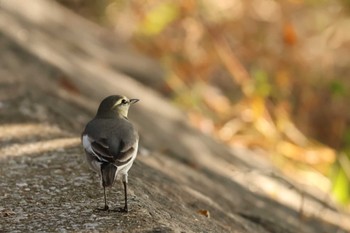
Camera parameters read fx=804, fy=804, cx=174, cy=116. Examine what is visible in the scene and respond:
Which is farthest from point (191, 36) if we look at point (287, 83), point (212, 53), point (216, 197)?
point (216, 197)

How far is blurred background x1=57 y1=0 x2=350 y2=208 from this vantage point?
384 inches

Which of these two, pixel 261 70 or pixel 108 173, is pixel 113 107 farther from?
pixel 261 70

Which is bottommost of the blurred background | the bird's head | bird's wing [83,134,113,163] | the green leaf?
bird's wing [83,134,113,163]

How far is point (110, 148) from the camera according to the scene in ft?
14.7

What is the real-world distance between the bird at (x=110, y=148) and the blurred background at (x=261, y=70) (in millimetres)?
4528

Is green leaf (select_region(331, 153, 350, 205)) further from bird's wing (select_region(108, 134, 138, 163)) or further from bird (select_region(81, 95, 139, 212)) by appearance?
bird's wing (select_region(108, 134, 138, 163))

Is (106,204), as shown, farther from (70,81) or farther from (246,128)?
(246,128)

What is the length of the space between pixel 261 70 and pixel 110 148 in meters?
6.21

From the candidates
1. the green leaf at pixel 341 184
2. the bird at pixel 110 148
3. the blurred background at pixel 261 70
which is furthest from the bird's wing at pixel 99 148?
the blurred background at pixel 261 70

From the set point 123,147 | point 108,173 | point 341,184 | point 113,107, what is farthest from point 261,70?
point 108,173

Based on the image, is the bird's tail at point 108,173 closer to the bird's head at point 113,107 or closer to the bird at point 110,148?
the bird at point 110,148

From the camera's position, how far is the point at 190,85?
1099 cm

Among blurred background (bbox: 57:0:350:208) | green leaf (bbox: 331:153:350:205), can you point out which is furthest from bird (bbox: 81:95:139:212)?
blurred background (bbox: 57:0:350:208)

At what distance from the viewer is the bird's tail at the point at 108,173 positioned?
4336 millimetres
